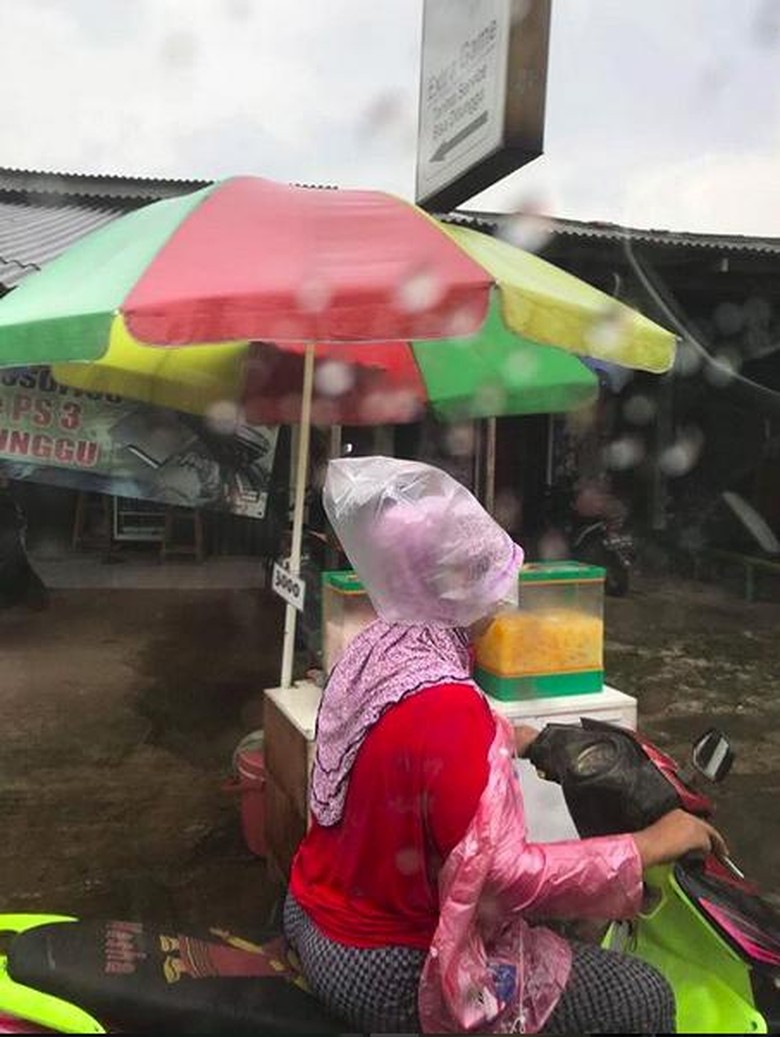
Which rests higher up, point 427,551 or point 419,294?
point 419,294

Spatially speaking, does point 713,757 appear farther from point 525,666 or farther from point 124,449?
point 124,449

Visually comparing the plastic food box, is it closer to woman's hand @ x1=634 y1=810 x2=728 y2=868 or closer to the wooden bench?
Result: woman's hand @ x1=634 y1=810 x2=728 y2=868

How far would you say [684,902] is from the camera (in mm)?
1667

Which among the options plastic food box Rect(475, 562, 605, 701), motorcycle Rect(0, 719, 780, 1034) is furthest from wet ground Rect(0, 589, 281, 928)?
motorcycle Rect(0, 719, 780, 1034)

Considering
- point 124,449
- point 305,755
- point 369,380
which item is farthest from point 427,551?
point 369,380

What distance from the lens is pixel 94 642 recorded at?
21.9 feet

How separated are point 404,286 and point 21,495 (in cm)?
809

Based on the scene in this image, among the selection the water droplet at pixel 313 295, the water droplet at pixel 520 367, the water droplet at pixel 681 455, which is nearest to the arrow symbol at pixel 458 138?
the water droplet at pixel 520 367

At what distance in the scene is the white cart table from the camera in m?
2.50

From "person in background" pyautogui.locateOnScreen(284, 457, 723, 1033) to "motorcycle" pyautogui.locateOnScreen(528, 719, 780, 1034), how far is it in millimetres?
98

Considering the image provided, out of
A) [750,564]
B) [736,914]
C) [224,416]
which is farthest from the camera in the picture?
[750,564]

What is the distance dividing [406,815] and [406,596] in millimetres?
341

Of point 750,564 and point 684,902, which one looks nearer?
point 684,902

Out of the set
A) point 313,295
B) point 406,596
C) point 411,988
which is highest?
point 313,295
